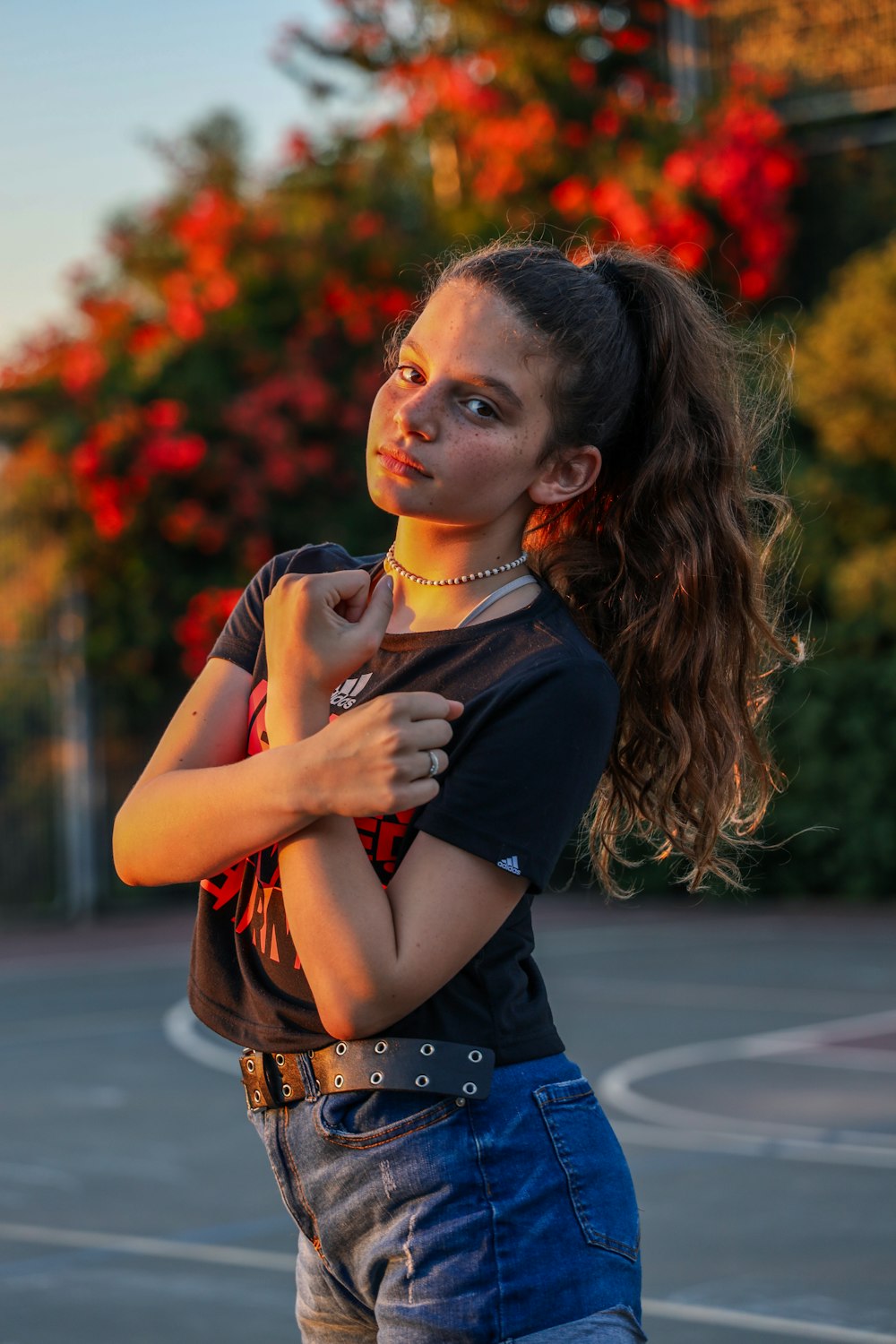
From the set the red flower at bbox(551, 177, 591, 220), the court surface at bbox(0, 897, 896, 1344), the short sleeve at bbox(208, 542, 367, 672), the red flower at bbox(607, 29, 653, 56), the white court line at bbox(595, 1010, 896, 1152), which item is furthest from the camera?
the red flower at bbox(607, 29, 653, 56)

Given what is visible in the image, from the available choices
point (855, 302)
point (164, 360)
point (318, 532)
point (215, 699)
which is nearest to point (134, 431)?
point (164, 360)

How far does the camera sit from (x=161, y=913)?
16672mm

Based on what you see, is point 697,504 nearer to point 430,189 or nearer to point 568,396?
point 568,396

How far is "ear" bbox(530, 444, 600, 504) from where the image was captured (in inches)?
79.7

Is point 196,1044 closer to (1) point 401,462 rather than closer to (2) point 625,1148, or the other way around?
(2) point 625,1148

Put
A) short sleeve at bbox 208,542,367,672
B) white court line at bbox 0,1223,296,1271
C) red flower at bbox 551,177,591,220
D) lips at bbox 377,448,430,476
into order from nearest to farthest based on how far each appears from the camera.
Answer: lips at bbox 377,448,430,476
short sleeve at bbox 208,542,367,672
white court line at bbox 0,1223,296,1271
red flower at bbox 551,177,591,220

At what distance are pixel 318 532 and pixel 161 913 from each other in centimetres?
374

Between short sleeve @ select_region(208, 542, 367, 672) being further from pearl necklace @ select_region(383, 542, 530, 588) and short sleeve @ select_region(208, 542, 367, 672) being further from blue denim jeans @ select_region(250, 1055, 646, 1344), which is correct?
blue denim jeans @ select_region(250, 1055, 646, 1344)

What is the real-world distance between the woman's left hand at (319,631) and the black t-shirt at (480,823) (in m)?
0.13

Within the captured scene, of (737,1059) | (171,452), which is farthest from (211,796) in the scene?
(171,452)

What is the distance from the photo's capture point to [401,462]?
192 cm

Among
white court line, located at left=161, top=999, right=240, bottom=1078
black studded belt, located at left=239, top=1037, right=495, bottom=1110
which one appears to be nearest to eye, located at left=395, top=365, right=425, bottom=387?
black studded belt, located at left=239, top=1037, right=495, bottom=1110

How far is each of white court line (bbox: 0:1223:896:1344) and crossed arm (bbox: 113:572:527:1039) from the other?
301 centimetres

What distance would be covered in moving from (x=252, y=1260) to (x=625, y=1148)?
1.81 metres
